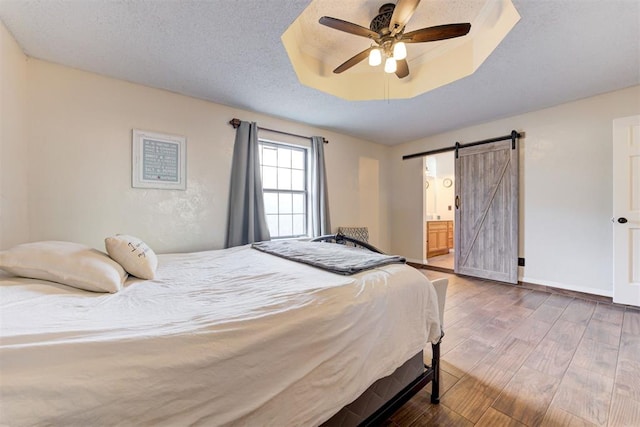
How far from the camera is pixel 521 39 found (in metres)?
2.03

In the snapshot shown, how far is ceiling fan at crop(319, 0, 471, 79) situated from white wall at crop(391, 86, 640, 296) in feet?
8.55

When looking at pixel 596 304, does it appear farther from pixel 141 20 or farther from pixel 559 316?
pixel 141 20

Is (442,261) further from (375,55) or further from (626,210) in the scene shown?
(375,55)

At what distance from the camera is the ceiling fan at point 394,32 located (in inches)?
67.6

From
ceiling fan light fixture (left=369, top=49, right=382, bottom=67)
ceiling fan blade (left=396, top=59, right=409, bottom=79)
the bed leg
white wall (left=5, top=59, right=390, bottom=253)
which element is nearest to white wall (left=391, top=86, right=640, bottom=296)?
ceiling fan blade (left=396, top=59, right=409, bottom=79)

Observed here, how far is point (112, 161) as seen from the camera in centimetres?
244

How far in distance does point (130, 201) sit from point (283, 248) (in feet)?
5.55

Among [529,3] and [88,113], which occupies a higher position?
[529,3]

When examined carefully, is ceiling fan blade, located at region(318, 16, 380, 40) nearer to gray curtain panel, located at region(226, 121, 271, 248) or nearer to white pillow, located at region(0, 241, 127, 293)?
gray curtain panel, located at region(226, 121, 271, 248)

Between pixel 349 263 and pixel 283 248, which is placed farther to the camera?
pixel 283 248

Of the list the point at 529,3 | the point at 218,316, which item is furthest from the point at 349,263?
the point at 529,3

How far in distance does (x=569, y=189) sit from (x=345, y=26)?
11.7 feet

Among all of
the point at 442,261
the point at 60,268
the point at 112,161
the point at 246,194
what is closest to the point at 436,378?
the point at 60,268

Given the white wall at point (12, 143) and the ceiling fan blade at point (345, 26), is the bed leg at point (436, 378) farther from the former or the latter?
the white wall at point (12, 143)
